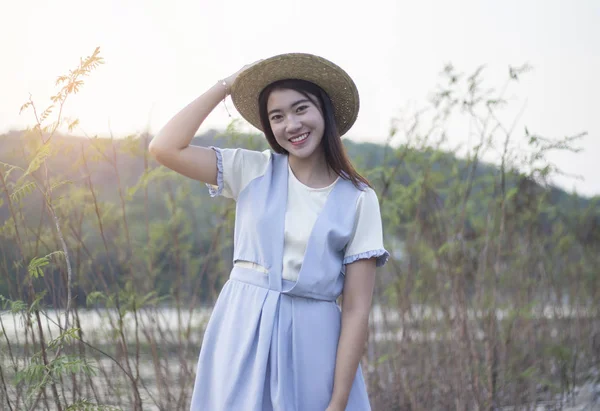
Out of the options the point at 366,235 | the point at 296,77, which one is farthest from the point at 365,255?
the point at 296,77

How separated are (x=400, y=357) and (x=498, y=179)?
0.85 metres

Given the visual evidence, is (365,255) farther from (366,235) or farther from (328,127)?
(328,127)

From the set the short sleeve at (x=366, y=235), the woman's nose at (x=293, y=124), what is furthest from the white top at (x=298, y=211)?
the woman's nose at (x=293, y=124)

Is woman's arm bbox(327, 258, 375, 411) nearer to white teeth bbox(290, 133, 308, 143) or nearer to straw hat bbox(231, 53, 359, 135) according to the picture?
white teeth bbox(290, 133, 308, 143)

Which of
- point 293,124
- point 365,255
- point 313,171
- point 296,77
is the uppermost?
point 296,77

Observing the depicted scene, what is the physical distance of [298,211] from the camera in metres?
1.67

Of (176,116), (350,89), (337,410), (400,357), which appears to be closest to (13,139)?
(176,116)

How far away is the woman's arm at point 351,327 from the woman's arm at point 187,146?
0.39m

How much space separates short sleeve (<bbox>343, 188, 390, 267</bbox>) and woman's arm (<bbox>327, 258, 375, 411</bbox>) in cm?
2

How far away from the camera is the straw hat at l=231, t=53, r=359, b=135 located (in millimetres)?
1707

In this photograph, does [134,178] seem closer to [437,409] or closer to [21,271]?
[21,271]

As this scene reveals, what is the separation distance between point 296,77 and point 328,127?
0.46 feet

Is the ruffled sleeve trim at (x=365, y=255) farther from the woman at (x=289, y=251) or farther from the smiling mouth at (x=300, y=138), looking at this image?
the smiling mouth at (x=300, y=138)

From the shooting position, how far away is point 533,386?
328 centimetres
